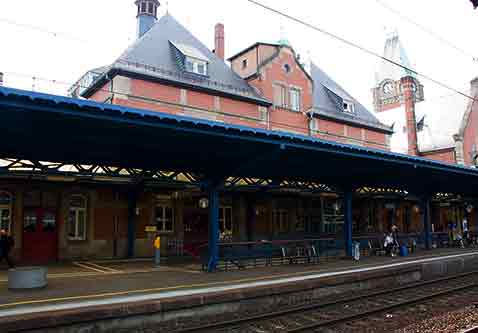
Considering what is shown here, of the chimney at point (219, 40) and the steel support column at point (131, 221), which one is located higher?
the chimney at point (219, 40)

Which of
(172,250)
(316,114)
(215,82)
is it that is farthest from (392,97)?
(172,250)

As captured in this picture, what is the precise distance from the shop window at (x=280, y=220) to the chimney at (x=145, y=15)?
62.6 ft

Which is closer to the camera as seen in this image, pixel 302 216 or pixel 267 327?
pixel 267 327

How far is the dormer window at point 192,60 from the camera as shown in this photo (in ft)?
76.1

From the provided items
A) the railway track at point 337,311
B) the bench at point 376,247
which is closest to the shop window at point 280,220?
the bench at point 376,247

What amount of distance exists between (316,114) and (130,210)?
48.9 ft

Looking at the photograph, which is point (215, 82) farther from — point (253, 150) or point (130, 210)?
point (253, 150)

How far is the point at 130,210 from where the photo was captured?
725 inches

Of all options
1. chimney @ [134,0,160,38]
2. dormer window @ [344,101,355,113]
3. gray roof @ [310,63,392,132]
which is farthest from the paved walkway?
chimney @ [134,0,160,38]

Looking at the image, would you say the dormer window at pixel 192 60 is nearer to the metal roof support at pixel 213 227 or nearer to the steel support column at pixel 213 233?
the metal roof support at pixel 213 227

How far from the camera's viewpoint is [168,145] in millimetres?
11969

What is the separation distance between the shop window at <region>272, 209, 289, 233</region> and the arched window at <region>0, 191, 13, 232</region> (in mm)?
13346

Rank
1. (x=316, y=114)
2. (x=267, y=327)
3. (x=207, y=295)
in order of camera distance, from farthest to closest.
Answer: (x=316, y=114) < (x=207, y=295) < (x=267, y=327)

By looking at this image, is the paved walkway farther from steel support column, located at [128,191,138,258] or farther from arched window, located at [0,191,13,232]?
arched window, located at [0,191,13,232]
